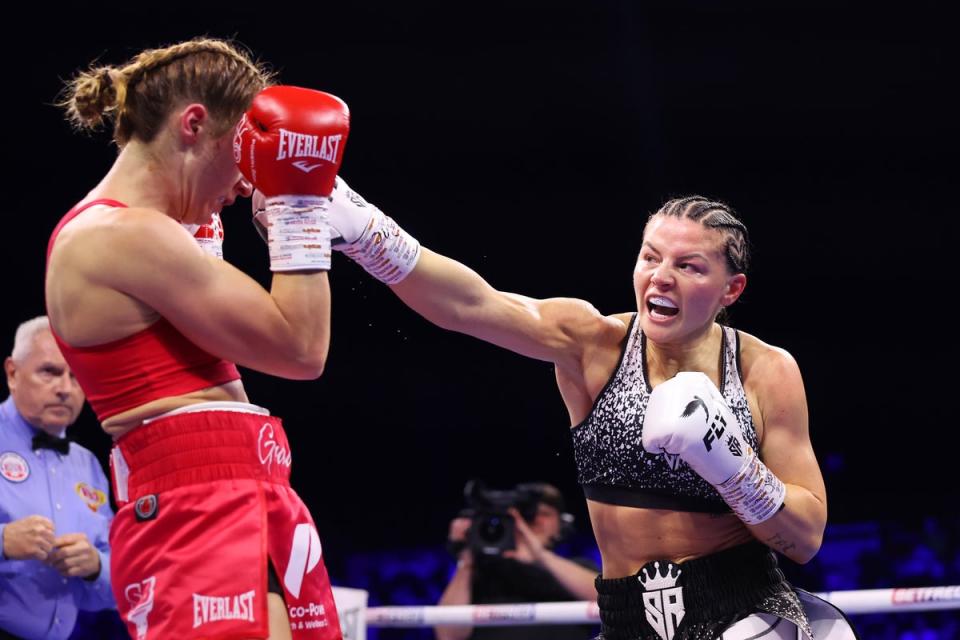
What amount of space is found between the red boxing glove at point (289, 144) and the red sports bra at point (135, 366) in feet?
0.73

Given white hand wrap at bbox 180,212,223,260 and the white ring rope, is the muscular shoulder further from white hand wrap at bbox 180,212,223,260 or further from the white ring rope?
the white ring rope

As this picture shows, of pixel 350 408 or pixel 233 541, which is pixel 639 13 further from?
pixel 233 541

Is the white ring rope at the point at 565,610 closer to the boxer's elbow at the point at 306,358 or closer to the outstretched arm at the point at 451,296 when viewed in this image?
the outstretched arm at the point at 451,296

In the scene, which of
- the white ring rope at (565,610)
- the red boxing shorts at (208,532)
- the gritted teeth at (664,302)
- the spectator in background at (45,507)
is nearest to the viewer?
the red boxing shorts at (208,532)

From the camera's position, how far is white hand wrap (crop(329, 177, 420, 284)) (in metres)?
2.11

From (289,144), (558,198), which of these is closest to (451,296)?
(289,144)

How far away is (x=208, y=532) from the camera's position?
159cm

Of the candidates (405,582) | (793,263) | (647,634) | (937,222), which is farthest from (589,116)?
(647,634)

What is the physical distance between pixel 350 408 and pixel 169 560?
546 centimetres

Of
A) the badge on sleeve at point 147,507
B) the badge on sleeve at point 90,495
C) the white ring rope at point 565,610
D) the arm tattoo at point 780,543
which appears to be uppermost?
the badge on sleeve at point 90,495

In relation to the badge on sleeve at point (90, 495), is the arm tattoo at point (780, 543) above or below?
below

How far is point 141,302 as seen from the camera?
1.62 m

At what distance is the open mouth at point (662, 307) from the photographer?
2.45 metres

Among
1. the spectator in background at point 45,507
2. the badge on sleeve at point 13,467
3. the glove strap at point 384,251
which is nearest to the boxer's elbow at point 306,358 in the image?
the glove strap at point 384,251
